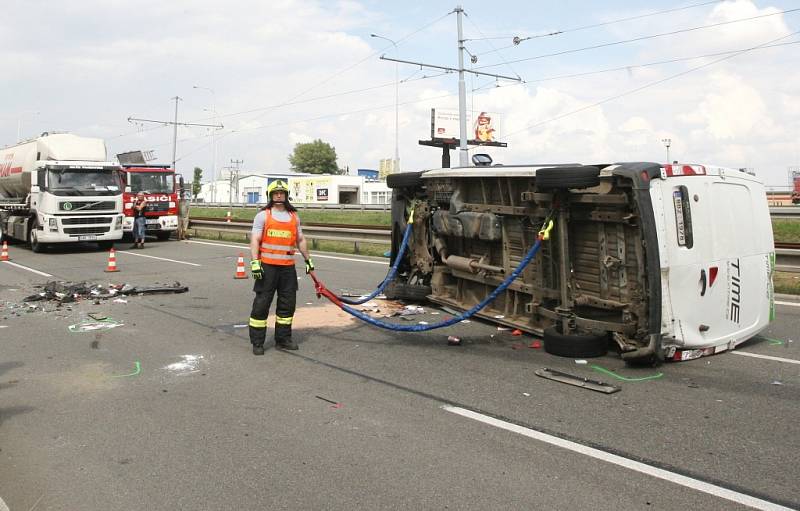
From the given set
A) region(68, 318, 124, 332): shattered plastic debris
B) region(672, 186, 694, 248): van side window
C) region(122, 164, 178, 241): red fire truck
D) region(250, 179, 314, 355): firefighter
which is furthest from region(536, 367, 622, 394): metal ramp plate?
region(122, 164, 178, 241): red fire truck

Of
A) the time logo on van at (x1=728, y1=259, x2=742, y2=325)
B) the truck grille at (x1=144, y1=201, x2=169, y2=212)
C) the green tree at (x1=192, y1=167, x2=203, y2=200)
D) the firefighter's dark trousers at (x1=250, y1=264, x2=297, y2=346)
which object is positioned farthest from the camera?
the green tree at (x1=192, y1=167, x2=203, y2=200)

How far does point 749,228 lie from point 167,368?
5.92 m

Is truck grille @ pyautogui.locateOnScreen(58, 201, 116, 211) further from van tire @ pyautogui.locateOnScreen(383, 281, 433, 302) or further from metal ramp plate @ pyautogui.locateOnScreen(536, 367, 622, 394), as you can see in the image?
metal ramp plate @ pyautogui.locateOnScreen(536, 367, 622, 394)

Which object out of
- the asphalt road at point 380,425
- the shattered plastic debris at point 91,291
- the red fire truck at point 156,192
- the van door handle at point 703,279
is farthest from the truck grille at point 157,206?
the van door handle at point 703,279

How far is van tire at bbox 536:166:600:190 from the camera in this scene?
577 cm

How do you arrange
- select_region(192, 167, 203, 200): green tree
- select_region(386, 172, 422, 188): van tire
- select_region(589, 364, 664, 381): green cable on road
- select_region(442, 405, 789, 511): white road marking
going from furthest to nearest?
select_region(192, 167, 203, 200): green tree, select_region(386, 172, 422, 188): van tire, select_region(589, 364, 664, 381): green cable on road, select_region(442, 405, 789, 511): white road marking

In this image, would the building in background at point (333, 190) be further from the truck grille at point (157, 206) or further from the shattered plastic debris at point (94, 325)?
the shattered plastic debris at point (94, 325)

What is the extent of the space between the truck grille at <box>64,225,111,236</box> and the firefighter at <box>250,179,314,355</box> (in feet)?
A: 45.9

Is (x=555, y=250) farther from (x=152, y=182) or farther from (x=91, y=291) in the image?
(x=152, y=182)

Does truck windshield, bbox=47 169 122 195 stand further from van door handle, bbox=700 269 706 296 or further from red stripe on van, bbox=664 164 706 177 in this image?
van door handle, bbox=700 269 706 296

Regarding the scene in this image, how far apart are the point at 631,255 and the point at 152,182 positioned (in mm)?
21668

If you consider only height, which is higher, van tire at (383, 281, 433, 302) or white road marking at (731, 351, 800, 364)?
van tire at (383, 281, 433, 302)

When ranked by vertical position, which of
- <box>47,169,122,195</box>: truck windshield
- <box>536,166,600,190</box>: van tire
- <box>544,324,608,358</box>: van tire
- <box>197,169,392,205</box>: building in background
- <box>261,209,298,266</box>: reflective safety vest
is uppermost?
<box>197,169,392,205</box>: building in background

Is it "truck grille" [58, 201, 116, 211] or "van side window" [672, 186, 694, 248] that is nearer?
"van side window" [672, 186, 694, 248]
